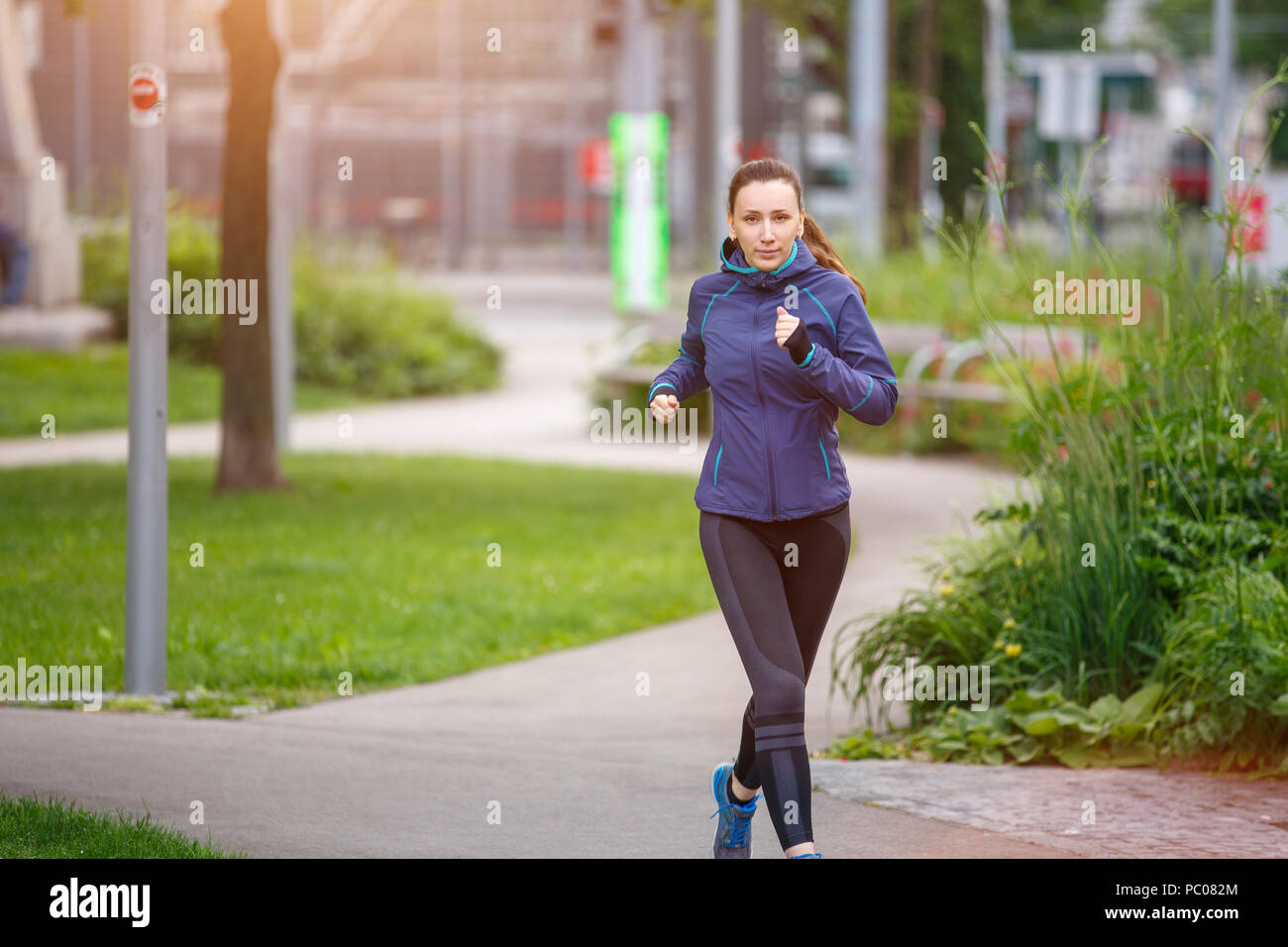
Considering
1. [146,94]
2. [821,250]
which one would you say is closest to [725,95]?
[146,94]

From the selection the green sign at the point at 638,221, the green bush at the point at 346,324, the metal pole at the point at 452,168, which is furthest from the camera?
the metal pole at the point at 452,168

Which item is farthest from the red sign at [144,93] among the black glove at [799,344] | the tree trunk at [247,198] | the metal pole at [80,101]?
the metal pole at [80,101]

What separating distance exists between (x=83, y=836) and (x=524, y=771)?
162 cm

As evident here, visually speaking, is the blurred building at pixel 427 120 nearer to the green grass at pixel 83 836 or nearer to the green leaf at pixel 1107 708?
the green leaf at pixel 1107 708

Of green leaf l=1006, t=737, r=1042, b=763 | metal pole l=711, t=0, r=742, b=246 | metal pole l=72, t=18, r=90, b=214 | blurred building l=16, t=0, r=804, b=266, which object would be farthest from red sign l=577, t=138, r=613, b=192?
green leaf l=1006, t=737, r=1042, b=763

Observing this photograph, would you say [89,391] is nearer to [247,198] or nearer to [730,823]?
[247,198]

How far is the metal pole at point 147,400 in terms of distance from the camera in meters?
7.37

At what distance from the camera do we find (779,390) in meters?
4.77

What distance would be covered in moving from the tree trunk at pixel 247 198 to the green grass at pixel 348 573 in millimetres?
760

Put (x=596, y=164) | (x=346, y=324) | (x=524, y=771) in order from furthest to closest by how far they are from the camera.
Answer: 1. (x=596, y=164)
2. (x=346, y=324)
3. (x=524, y=771)

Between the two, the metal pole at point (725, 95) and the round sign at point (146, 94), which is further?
the metal pole at point (725, 95)

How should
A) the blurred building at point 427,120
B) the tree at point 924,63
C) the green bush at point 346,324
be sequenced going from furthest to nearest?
the blurred building at point 427,120, the tree at point 924,63, the green bush at point 346,324

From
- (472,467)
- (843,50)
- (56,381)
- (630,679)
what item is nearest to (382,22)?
(843,50)

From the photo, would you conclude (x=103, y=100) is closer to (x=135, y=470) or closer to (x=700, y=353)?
(x=135, y=470)
